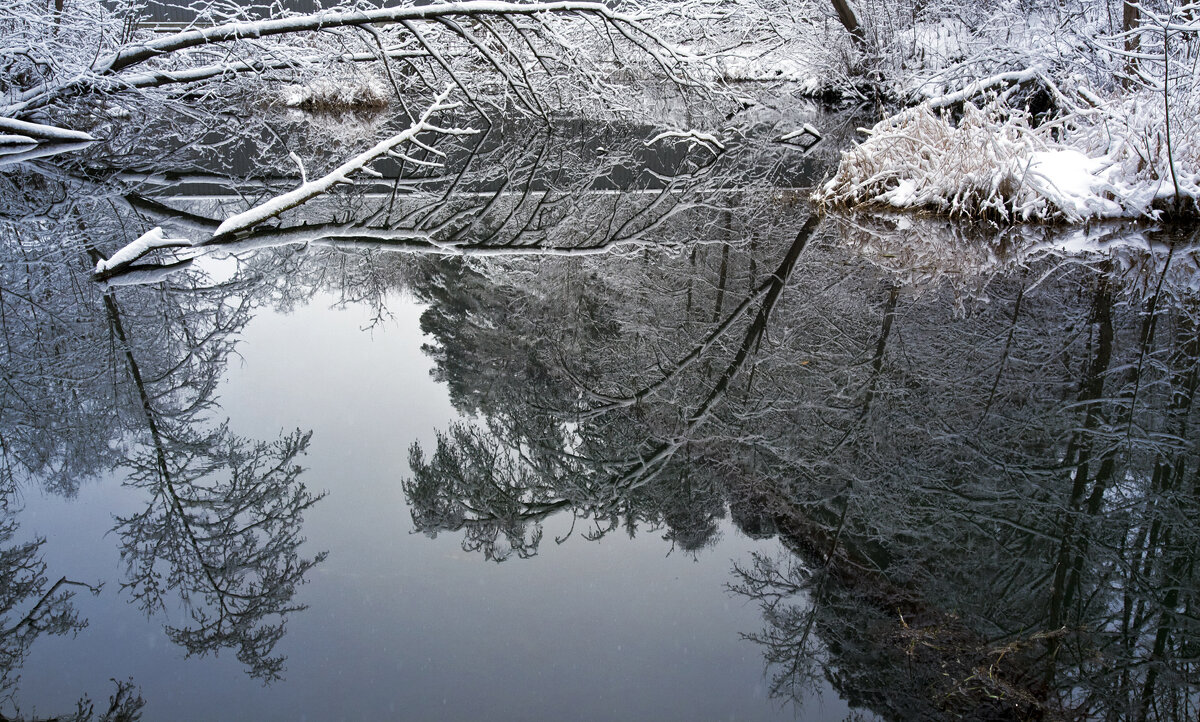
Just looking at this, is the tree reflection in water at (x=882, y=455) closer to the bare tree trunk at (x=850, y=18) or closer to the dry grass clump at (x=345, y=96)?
the dry grass clump at (x=345, y=96)

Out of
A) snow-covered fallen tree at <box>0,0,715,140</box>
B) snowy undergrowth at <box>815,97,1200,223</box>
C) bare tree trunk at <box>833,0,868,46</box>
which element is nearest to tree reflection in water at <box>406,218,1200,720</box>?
snowy undergrowth at <box>815,97,1200,223</box>

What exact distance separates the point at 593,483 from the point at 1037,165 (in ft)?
17.9

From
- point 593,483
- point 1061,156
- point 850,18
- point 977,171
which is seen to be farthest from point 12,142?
point 850,18

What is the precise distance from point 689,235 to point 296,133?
24.8 ft

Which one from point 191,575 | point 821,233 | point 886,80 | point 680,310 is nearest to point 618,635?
point 191,575

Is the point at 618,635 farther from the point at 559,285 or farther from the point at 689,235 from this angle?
the point at 689,235

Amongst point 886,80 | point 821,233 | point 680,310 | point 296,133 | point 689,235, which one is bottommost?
point 680,310

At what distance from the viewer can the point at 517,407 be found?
126 inches

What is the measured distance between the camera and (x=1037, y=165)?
658cm

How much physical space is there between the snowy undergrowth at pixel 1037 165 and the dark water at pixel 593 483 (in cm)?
137

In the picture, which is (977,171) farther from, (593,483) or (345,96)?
(345,96)

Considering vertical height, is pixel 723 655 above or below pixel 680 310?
below

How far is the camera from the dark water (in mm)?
1845

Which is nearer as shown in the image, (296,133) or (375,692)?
(375,692)
